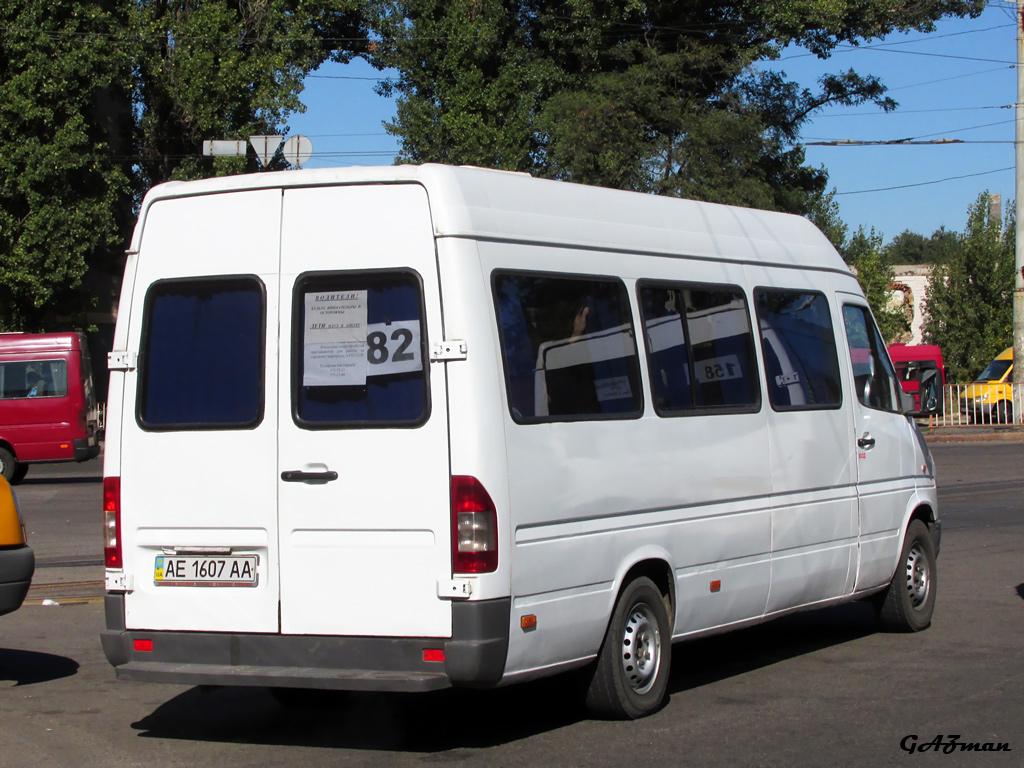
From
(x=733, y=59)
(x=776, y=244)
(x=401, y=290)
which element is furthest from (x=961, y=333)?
(x=401, y=290)

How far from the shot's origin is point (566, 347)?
238 inches

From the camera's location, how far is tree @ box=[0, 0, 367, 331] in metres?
31.5

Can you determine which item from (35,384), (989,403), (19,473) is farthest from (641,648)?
(989,403)

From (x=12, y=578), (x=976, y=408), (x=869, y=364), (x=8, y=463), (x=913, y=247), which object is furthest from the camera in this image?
(x=913, y=247)

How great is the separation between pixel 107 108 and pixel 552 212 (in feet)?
109

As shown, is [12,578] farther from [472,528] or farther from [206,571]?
[472,528]

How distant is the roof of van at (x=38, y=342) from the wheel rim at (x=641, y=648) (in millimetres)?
20145

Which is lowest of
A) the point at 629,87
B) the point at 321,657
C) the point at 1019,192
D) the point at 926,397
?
the point at 321,657

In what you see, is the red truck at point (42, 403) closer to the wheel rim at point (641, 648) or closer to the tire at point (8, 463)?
the tire at point (8, 463)

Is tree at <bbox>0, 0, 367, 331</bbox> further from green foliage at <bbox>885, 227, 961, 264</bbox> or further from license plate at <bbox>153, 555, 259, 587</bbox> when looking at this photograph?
green foliage at <bbox>885, 227, 961, 264</bbox>

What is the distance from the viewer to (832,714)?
6.39 m

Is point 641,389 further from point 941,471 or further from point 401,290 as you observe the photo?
point 941,471

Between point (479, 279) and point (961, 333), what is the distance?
149 ft

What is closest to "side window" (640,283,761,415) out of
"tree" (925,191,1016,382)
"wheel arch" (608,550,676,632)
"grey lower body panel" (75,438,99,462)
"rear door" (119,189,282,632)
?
"wheel arch" (608,550,676,632)
